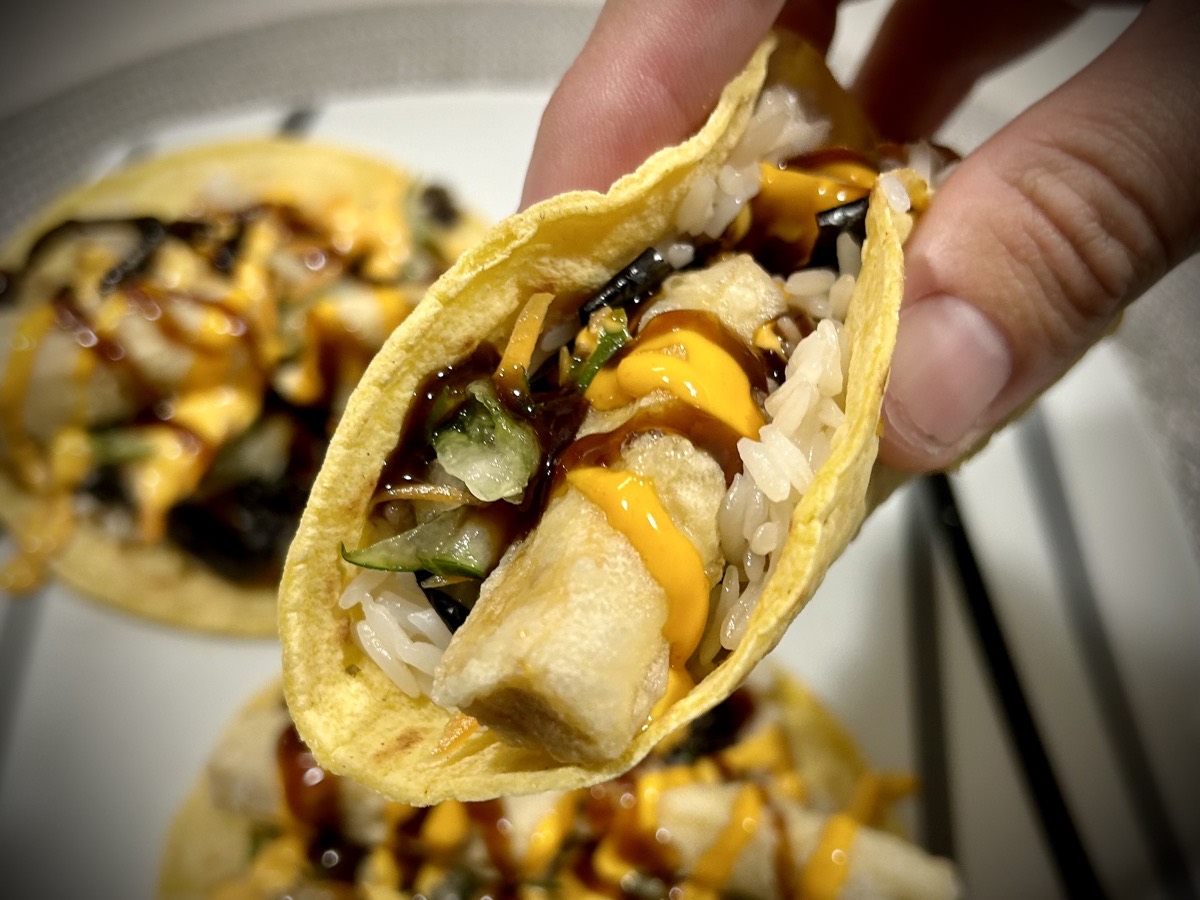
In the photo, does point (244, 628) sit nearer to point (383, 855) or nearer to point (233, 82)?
point (383, 855)

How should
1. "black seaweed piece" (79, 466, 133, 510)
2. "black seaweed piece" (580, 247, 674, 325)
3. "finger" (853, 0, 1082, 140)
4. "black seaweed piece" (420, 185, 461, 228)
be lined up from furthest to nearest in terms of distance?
1. "black seaweed piece" (420, 185, 461, 228)
2. "black seaweed piece" (79, 466, 133, 510)
3. "finger" (853, 0, 1082, 140)
4. "black seaweed piece" (580, 247, 674, 325)

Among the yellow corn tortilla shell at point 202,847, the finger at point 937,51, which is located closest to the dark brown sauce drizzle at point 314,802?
the yellow corn tortilla shell at point 202,847

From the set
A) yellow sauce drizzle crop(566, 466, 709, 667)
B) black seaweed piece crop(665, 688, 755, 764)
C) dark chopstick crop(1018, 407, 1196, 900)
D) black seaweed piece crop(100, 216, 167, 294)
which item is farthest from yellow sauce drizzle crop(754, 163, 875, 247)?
black seaweed piece crop(100, 216, 167, 294)

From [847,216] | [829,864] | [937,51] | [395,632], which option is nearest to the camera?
[395,632]

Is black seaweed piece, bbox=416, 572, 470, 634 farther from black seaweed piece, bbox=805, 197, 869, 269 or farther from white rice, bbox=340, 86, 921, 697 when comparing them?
black seaweed piece, bbox=805, 197, 869, 269

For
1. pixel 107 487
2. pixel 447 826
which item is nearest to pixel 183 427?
pixel 107 487

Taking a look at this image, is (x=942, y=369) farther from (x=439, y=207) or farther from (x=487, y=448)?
(x=439, y=207)
